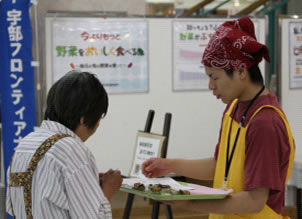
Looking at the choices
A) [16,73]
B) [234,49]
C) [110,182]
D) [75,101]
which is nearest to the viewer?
[75,101]

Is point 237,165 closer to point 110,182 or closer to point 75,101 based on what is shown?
point 110,182

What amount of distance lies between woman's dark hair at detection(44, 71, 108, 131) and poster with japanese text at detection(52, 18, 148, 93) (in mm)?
2950

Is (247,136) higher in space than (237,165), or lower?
higher

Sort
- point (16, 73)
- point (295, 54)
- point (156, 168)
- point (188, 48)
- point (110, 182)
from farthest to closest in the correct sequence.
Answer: point (295, 54) < point (188, 48) < point (16, 73) < point (156, 168) < point (110, 182)

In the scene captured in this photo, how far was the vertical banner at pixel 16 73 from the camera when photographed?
3.95m

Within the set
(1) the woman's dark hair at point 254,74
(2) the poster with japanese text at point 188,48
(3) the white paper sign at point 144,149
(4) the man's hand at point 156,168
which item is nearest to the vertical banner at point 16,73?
(3) the white paper sign at point 144,149

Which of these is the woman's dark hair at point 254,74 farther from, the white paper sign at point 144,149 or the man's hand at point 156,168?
the white paper sign at point 144,149

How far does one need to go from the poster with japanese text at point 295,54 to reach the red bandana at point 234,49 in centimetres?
333

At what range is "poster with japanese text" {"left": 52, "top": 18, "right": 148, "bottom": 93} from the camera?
441 centimetres

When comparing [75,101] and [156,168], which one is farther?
[156,168]

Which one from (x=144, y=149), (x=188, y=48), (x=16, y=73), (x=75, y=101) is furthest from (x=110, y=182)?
(x=188, y=48)

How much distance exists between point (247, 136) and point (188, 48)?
311cm

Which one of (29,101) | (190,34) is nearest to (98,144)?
(29,101)

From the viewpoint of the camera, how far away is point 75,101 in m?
1.42
